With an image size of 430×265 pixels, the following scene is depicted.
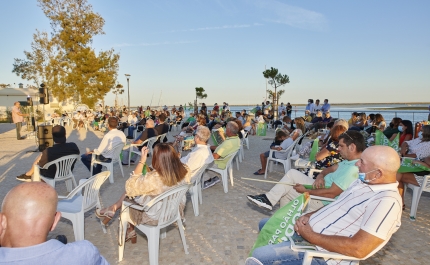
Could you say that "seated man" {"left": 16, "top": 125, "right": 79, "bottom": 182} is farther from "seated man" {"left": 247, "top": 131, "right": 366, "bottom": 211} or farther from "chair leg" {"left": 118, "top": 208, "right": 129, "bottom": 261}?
"seated man" {"left": 247, "top": 131, "right": 366, "bottom": 211}

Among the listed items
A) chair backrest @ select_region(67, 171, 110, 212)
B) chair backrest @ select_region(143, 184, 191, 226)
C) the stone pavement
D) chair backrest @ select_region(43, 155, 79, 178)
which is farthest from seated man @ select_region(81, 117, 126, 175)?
chair backrest @ select_region(143, 184, 191, 226)

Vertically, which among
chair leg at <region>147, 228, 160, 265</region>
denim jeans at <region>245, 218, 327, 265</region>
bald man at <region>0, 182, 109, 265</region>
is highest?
bald man at <region>0, 182, 109, 265</region>

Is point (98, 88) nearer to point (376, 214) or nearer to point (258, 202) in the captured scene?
point (258, 202)

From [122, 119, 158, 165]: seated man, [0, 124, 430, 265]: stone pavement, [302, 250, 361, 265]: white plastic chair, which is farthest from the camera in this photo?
[122, 119, 158, 165]: seated man

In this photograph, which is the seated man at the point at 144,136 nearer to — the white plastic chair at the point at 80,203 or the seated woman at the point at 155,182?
the white plastic chair at the point at 80,203

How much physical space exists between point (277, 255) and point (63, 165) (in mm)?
3704

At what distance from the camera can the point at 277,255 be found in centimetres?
219

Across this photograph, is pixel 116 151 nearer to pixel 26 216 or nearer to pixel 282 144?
pixel 282 144

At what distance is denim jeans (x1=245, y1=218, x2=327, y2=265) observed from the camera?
2158mm

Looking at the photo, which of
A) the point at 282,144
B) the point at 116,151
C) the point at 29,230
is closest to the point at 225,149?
the point at 282,144

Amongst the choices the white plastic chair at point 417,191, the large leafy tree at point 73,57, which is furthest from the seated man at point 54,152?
the large leafy tree at point 73,57

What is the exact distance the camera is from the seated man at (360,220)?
5.89 feet

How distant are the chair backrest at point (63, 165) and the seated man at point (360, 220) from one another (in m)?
3.46

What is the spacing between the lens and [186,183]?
10.1ft
